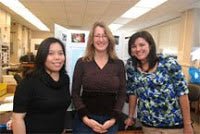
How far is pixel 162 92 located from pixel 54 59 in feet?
2.90

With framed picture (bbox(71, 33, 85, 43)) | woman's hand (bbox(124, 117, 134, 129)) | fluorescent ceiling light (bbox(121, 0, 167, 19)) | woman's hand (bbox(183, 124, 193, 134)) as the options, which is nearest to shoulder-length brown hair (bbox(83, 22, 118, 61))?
framed picture (bbox(71, 33, 85, 43))

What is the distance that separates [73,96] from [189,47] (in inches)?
196

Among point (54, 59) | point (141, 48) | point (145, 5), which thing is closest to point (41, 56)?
point (54, 59)

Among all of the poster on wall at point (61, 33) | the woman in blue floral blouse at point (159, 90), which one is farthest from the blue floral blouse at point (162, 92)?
the poster on wall at point (61, 33)

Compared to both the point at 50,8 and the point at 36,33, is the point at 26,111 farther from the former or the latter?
the point at 36,33

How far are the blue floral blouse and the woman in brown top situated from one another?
179 mm

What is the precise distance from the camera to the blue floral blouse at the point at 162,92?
155cm

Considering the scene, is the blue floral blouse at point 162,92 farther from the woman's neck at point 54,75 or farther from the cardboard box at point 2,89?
the cardboard box at point 2,89

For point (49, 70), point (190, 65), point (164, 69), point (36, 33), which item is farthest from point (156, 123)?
point (36, 33)

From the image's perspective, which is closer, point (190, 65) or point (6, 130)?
point (6, 130)

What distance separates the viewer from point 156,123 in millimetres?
1614

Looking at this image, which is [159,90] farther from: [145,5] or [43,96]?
[145,5]

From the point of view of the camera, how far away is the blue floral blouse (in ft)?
5.08

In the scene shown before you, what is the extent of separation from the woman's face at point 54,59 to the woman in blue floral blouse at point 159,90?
0.62m
